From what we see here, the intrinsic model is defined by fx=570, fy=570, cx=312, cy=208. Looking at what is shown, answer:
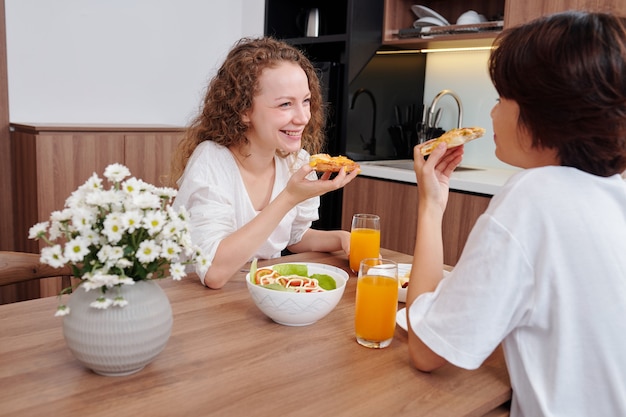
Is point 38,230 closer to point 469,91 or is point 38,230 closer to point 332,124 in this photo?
point 332,124

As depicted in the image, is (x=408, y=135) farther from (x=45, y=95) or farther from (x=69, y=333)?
(x=69, y=333)

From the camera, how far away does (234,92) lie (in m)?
1.81

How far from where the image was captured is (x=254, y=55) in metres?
1.78

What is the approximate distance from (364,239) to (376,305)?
47 centimetres

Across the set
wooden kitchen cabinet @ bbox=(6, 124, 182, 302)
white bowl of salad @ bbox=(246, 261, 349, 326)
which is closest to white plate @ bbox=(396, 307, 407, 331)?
white bowl of salad @ bbox=(246, 261, 349, 326)

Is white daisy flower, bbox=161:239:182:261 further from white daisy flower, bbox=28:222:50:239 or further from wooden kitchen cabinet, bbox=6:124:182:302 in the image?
wooden kitchen cabinet, bbox=6:124:182:302

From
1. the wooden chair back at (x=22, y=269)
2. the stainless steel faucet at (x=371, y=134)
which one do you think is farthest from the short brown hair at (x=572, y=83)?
the stainless steel faucet at (x=371, y=134)

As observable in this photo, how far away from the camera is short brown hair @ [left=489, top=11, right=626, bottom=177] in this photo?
0.84 meters

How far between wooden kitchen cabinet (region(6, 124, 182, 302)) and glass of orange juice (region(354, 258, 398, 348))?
7.04 feet

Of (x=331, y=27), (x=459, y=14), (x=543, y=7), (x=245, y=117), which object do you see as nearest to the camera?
(x=245, y=117)

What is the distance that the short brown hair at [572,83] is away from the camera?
841mm

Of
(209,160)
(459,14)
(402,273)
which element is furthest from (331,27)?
(402,273)

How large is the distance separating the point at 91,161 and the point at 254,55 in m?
1.68

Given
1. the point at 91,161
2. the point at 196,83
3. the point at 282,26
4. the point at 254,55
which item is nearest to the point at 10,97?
the point at 91,161
